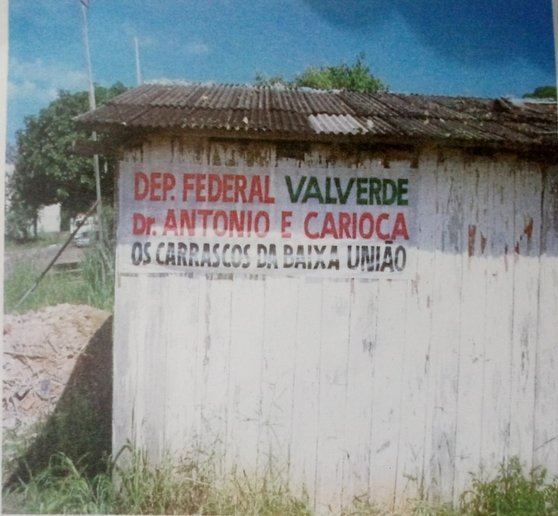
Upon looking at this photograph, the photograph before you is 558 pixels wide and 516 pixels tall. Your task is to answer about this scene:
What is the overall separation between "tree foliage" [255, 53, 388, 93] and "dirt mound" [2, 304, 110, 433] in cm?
217

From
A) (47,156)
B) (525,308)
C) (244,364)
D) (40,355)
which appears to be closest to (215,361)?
(244,364)

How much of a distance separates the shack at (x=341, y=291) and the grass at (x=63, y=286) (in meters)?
0.59

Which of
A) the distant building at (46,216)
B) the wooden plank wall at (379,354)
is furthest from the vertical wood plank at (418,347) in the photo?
the distant building at (46,216)

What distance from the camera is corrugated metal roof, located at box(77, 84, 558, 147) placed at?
8.46ft

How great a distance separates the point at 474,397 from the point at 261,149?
6.60ft

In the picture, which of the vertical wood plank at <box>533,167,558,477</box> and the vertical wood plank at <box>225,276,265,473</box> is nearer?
the vertical wood plank at <box>225,276,265,473</box>

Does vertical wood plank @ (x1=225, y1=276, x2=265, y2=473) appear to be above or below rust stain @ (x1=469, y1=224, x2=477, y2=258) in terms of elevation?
below

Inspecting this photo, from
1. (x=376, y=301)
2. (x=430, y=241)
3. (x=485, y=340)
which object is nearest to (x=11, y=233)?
(x=376, y=301)

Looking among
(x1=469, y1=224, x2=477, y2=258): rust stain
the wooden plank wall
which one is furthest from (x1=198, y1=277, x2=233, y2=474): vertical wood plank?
(x1=469, y1=224, x2=477, y2=258): rust stain

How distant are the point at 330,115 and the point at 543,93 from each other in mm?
1265

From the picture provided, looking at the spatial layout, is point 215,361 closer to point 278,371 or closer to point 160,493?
point 278,371

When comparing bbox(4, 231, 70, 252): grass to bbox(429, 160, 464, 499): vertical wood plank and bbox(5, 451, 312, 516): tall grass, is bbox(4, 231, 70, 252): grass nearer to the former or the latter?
bbox(5, 451, 312, 516): tall grass

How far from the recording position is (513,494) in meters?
2.91

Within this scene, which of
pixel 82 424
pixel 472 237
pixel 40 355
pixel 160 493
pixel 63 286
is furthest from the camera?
pixel 63 286
